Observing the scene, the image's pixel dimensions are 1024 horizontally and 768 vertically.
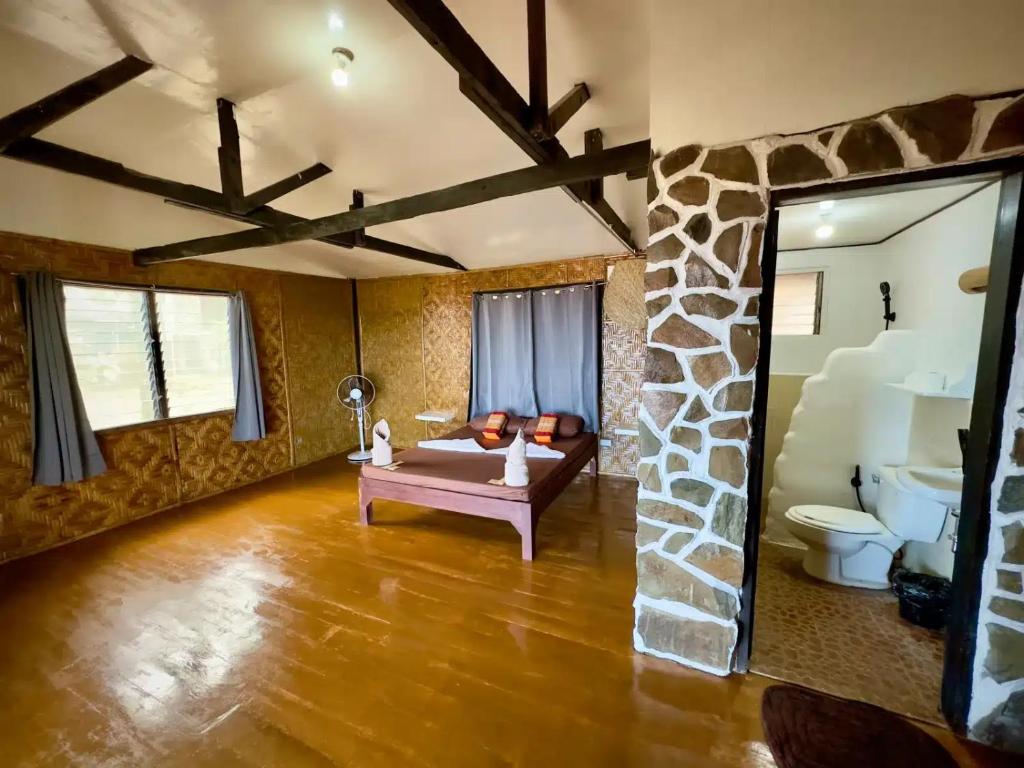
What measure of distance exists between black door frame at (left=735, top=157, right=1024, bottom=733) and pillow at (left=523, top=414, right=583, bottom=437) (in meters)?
2.60

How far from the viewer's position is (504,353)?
484 cm

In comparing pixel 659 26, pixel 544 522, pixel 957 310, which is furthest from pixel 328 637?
pixel 957 310

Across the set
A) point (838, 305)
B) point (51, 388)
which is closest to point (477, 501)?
point (51, 388)

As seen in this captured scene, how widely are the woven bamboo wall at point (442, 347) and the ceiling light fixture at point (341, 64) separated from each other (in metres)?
2.86

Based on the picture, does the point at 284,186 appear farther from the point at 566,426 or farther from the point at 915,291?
the point at 915,291

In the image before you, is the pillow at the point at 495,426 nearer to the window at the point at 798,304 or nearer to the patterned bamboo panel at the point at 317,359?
the patterned bamboo panel at the point at 317,359

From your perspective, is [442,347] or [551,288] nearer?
[551,288]

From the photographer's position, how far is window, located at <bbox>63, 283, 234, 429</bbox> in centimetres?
336

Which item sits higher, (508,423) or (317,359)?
(317,359)

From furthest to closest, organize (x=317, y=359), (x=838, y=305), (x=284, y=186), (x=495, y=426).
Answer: (x=317, y=359) < (x=495, y=426) < (x=838, y=305) < (x=284, y=186)

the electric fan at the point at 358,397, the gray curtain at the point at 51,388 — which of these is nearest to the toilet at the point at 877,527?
the electric fan at the point at 358,397

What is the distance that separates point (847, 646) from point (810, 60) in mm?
2531

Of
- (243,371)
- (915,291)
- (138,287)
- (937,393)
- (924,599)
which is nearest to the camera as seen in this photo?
(924,599)

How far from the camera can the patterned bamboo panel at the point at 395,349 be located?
5.47m
